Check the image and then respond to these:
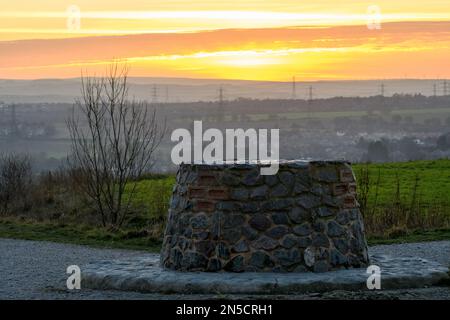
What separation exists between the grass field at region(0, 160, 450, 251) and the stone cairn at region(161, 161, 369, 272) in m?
5.35

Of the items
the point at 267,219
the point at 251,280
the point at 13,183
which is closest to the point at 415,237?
the point at 267,219

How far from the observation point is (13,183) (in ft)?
91.8

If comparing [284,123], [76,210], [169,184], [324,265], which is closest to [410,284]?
[324,265]

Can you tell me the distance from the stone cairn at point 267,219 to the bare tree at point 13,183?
14878 mm

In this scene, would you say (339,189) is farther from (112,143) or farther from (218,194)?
(112,143)

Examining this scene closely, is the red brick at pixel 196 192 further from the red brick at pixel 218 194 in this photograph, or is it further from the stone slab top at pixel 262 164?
the stone slab top at pixel 262 164

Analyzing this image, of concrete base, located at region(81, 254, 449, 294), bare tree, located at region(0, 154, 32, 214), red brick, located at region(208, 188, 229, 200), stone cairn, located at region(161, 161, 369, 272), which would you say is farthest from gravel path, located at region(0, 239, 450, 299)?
bare tree, located at region(0, 154, 32, 214)

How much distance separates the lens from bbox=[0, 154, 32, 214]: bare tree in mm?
27594

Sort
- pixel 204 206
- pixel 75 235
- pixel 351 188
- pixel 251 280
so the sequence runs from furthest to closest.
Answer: pixel 75 235
pixel 351 188
pixel 204 206
pixel 251 280

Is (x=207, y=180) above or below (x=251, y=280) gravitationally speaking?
above

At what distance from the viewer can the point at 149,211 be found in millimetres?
24406

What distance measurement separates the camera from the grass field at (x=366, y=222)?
19328 millimetres

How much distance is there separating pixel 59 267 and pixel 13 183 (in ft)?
42.1
